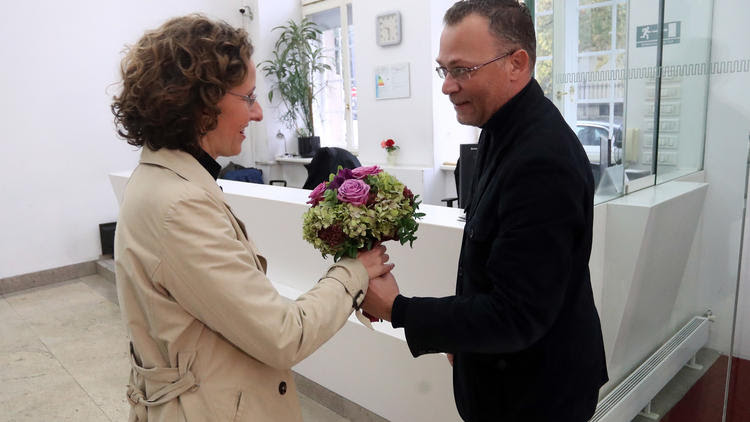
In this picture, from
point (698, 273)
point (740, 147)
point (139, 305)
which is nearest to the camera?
point (139, 305)

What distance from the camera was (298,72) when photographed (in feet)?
24.4

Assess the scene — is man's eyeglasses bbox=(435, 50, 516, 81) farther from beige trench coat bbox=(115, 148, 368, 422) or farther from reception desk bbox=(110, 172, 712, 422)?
reception desk bbox=(110, 172, 712, 422)

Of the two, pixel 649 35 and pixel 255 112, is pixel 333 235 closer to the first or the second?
pixel 255 112

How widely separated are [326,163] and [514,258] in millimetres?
3709

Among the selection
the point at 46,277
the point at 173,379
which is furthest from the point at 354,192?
the point at 46,277

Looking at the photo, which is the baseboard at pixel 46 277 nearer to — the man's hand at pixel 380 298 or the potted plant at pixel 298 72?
the potted plant at pixel 298 72

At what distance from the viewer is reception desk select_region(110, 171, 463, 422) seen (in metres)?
2.44

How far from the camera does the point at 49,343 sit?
431cm

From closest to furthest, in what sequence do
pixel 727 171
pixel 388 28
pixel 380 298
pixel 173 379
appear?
pixel 173 379
pixel 380 298
pixel 727 171
pixel 388 28

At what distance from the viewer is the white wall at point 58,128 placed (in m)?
5.59

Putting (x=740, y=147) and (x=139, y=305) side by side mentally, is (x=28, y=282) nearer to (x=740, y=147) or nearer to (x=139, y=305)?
(x=139, y=305)

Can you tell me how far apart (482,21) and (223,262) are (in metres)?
0.80

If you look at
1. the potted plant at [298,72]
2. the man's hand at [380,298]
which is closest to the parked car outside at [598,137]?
the man's hand at [380,298]

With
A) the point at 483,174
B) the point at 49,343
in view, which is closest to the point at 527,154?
the point at 483,174
